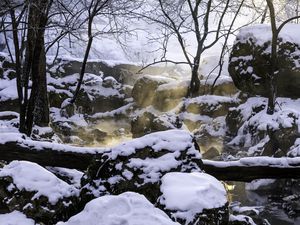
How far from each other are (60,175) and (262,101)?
33.2 ft

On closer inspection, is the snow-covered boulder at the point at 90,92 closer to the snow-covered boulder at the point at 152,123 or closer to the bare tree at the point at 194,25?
the bare tree at the point at 194,25

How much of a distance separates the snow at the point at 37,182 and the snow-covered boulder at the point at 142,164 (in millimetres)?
390

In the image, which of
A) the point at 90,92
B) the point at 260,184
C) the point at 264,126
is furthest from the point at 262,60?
the point at 90,92

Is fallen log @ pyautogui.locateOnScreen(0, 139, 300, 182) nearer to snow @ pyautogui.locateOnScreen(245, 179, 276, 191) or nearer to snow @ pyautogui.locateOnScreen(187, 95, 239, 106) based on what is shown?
snow @ pyautogui.locateOnScreen(245, 179, 276, 191)

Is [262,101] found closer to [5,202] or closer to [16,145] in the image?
[16,145]

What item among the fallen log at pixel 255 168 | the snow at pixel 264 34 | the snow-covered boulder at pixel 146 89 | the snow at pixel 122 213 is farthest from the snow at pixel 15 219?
the snow-covered boulder at pixel 146 89

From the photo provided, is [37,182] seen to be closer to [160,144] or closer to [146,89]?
[160,144]

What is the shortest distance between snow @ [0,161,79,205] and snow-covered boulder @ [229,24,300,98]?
37.0ft

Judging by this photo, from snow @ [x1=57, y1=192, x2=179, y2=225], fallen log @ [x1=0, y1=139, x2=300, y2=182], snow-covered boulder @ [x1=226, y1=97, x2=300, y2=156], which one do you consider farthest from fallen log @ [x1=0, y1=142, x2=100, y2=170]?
snow-covered boulder @ [x1=226, y1=97, x2=300, y2=156]

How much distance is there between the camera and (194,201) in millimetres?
4047

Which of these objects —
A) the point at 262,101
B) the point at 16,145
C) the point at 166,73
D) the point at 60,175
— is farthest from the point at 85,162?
the point at 166,73

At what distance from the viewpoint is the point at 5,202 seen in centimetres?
511

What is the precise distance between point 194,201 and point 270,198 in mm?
6377

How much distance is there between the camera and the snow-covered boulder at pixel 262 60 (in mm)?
14602
